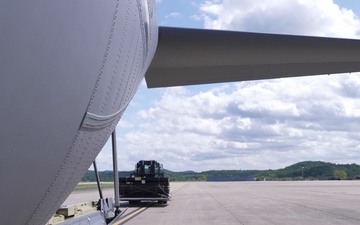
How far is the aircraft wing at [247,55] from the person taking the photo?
183 inches

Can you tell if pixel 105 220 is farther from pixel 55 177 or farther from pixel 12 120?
pixel 12 120

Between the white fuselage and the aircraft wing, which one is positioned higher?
the aircraft wing

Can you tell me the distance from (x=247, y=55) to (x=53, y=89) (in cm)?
324

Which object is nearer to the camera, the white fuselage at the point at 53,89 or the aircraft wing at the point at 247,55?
the white fuselage at the point at 53,89

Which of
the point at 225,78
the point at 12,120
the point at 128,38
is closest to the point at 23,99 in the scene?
the point at 12,120

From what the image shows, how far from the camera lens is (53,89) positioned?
197 cm

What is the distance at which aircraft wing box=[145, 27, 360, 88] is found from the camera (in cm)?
464

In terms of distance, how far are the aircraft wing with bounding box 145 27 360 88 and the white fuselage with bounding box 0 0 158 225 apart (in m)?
1.76

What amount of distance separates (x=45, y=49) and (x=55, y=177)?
0.86 m

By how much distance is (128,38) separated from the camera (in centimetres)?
289

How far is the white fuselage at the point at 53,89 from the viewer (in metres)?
1.69

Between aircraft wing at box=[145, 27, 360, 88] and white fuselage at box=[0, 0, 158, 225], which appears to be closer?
white fuselage at box=[0, 0, 158, 225]

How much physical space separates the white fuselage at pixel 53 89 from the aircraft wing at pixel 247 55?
5.78 feet

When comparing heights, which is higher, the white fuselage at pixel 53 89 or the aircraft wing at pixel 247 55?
the aircraft wing at pixel 247 55
